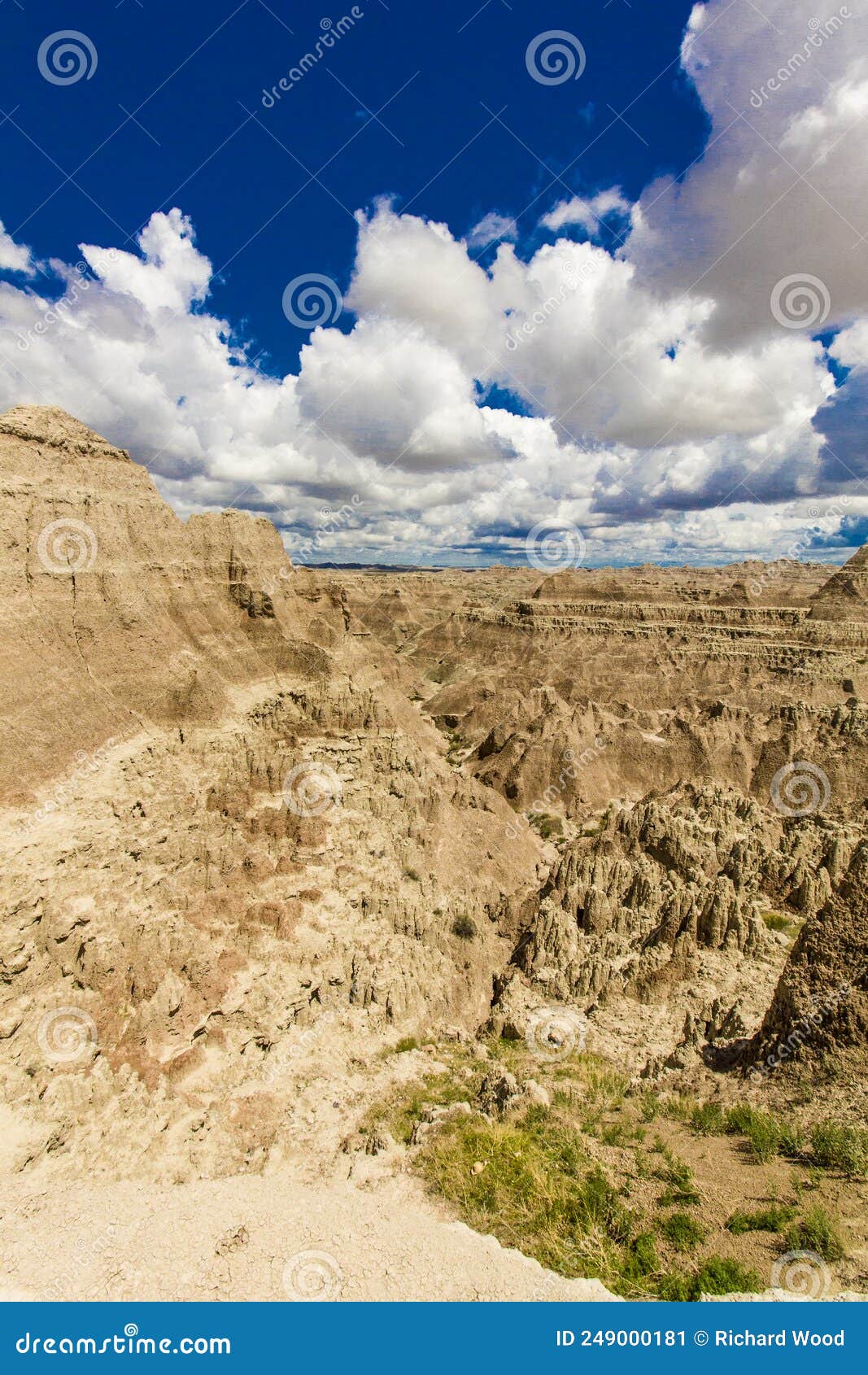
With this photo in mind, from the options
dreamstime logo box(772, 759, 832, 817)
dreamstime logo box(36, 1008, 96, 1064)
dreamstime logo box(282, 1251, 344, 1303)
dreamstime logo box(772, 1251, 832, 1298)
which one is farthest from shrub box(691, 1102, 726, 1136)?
dreamstime logo box(772, 759, 832, 817)

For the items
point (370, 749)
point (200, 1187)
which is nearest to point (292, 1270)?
point (200, 1187)

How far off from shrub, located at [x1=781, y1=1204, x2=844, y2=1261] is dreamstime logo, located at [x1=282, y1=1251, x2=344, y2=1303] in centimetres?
684

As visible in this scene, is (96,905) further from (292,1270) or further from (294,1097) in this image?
(292,1270)

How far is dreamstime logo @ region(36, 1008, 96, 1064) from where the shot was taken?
51.3 ft

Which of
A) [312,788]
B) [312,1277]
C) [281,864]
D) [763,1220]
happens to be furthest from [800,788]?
[312,1277]

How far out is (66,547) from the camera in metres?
27.6

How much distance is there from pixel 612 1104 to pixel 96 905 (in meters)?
15.5

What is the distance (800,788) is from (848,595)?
38.9 meters

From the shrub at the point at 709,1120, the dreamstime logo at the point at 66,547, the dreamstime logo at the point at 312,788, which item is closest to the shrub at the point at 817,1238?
the shrub at the point at 709,1120

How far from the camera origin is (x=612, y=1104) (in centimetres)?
→ 1514

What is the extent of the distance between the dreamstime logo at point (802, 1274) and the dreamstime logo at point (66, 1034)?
1563 cm

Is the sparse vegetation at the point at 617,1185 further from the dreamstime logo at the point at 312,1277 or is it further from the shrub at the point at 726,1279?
the dreamstime logo at the point at 312,1277

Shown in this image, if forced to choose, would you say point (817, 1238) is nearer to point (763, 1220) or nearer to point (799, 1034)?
point (763, 1220)

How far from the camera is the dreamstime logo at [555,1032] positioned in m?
19.3
